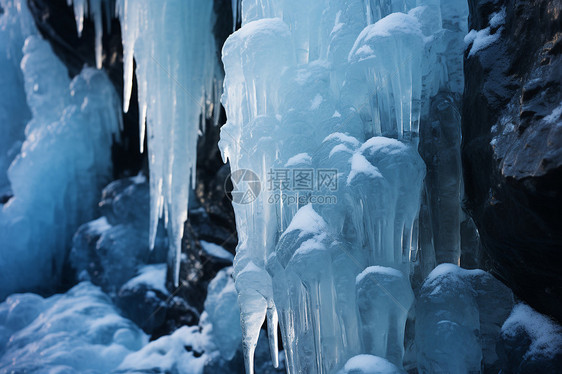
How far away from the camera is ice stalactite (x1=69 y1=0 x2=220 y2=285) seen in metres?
6.04

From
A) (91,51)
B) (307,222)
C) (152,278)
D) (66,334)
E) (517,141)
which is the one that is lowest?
(66,334)

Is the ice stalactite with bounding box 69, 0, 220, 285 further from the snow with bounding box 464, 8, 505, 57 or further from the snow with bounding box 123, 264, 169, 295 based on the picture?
the snow with bounding box 464, 8, 505, 57

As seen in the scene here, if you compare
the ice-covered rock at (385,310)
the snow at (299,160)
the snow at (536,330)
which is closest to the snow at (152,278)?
the snow at (299,160)

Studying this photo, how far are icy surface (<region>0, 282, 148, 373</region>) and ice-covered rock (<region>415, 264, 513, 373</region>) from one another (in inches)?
201

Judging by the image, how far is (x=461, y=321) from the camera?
100.0 inches

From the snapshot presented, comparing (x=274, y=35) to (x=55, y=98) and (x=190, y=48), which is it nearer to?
(x=190, y=48)

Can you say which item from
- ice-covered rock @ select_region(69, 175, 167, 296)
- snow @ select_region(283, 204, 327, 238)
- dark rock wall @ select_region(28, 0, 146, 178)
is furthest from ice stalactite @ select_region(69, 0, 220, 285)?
snow @ select_region(283, 204, 327, 238)

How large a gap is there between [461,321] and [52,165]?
8429 millimetres

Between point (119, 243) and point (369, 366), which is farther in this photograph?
point (119, 243)

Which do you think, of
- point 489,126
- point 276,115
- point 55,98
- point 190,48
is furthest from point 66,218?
point 489,126

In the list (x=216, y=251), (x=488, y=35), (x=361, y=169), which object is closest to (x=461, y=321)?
(x=361, y=169)

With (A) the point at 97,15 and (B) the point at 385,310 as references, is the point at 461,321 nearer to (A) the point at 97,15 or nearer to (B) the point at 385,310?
(B) the point at 385,310

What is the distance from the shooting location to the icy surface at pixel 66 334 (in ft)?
20.3

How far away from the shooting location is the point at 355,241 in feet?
9.80
